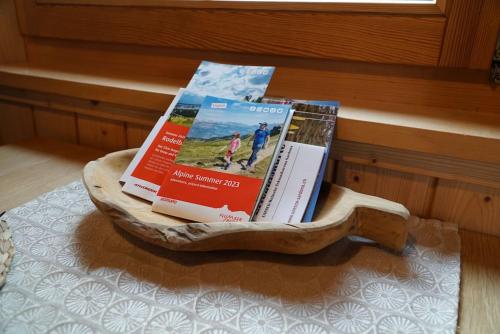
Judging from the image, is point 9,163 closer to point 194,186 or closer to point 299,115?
point 194,186

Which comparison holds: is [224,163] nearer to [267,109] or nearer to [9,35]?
[267,109]

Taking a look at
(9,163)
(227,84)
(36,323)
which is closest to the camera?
(36,323)

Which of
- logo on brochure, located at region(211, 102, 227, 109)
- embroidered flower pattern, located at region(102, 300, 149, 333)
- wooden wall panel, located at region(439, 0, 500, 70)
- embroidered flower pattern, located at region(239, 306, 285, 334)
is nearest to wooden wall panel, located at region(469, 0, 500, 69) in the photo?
wooden wall panel, located at region(439, 0, 500, 70)

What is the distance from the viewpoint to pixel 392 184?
631 millimetres

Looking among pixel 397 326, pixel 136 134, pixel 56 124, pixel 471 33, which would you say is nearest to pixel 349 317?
pixel 397 326

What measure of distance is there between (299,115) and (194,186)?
0.64 feet

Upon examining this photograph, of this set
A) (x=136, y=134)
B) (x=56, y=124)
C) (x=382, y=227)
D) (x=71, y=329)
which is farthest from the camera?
(x=56, y=124)

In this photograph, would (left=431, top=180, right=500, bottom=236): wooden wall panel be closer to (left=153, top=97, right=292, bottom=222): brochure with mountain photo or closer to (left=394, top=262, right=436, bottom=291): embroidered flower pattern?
(left=394, top=262, right=436, bottom=291): embroidered flower pattern

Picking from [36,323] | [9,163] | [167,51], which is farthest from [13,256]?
[167,51]

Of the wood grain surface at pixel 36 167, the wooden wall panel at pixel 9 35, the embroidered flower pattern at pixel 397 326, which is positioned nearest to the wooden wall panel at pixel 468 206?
the embroidered flower pattern at pixel 397 326

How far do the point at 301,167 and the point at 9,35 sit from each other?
0.96 metres

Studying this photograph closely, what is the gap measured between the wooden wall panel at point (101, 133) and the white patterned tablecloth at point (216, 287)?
1.10 ft

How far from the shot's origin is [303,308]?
1.38 feet

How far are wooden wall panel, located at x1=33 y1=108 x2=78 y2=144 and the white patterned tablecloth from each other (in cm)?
41
